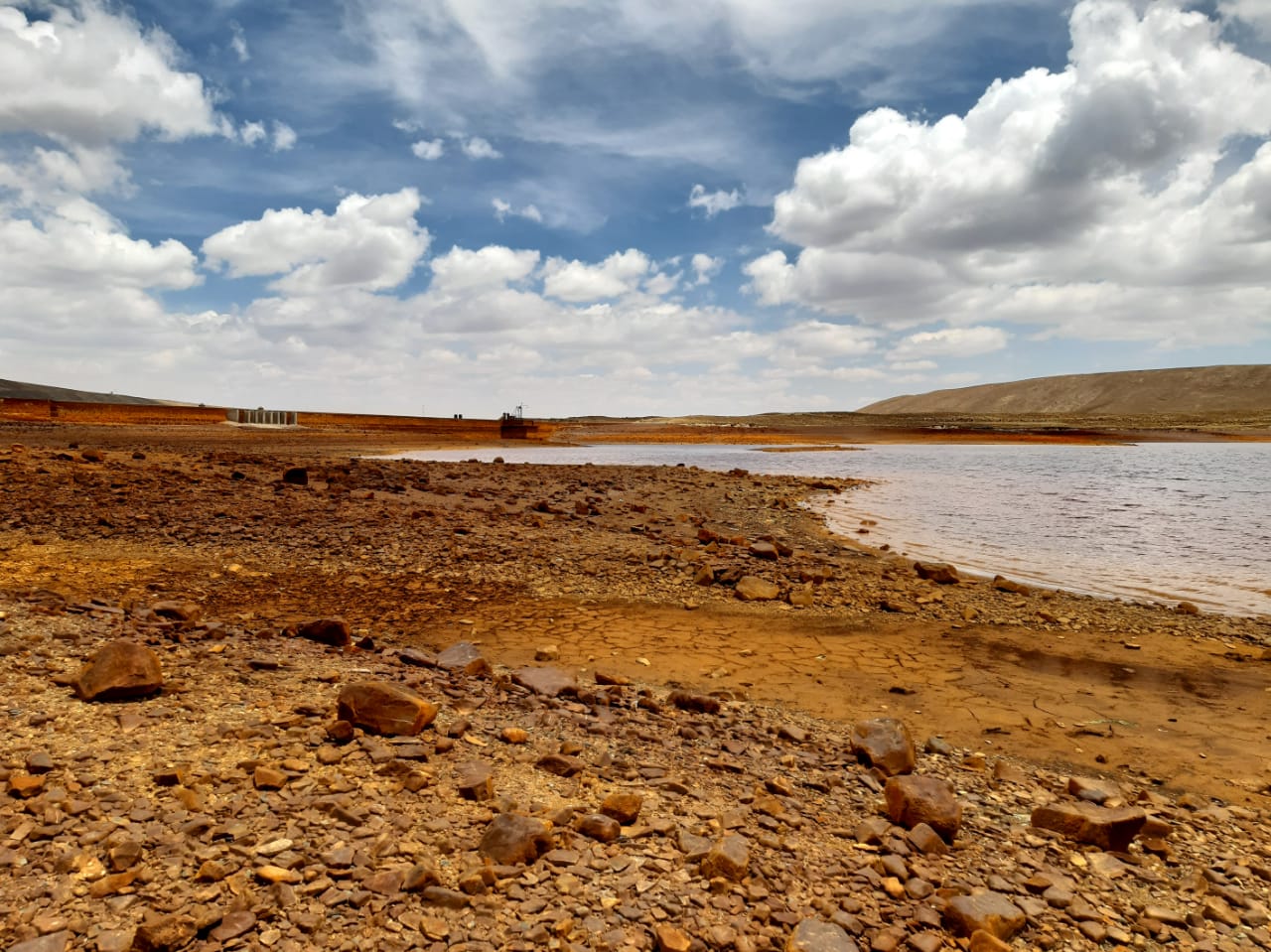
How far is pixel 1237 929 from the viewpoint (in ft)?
11.9

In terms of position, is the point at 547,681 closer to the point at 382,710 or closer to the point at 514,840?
the point at 382,710

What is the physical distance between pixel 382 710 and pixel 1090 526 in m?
21.0

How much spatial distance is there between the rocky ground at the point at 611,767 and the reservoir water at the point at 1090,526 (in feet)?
10.7

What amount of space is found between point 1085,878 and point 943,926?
3.70 feet

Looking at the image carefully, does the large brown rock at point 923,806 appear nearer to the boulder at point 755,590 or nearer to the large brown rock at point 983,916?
the large brown rock at point 983,916

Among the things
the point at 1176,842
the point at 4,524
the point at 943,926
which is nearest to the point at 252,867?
the point at 943,926

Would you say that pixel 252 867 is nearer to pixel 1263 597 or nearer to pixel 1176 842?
pixel 1176 842

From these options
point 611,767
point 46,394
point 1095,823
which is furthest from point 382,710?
point 46,394

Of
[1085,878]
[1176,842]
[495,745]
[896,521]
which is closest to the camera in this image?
[1085,878]

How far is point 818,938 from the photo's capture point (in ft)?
10.7

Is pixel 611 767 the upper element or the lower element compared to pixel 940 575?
upper

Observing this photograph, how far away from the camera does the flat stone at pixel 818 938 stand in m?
3.19

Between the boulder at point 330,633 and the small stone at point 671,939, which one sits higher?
the boulder at point 330,633

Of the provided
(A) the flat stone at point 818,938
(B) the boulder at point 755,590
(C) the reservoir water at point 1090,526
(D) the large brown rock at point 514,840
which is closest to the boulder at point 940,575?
(C) the reservoir water at point 1090,526
